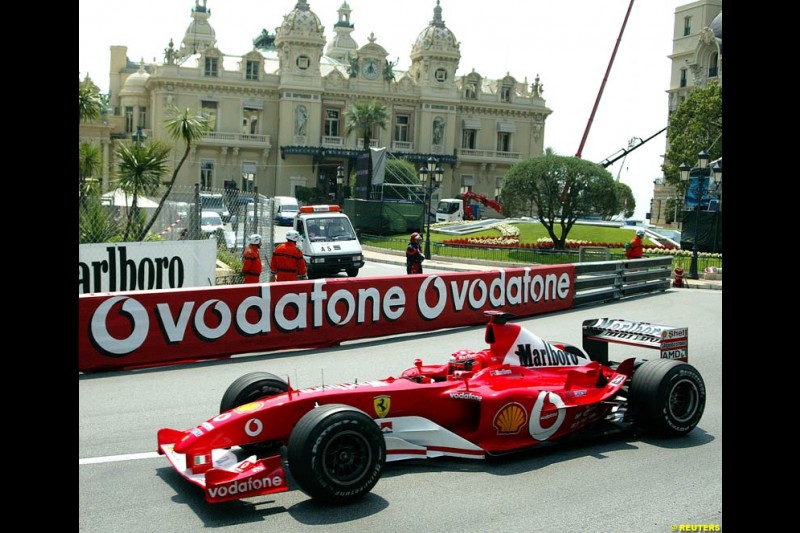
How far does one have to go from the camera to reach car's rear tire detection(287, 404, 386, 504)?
5.87m

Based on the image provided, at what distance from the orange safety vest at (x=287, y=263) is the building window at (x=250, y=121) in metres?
56.0

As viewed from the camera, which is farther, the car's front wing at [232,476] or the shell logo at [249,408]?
the shell logo at [249,408]

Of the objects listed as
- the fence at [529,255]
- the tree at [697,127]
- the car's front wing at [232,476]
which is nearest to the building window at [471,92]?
the tree at [697,127]

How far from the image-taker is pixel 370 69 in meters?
73.1

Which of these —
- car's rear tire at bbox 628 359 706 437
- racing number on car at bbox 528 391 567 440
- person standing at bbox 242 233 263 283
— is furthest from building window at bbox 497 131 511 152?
racing number on car at bbox 528 391 567 440

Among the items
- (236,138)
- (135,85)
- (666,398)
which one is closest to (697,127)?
(236,138)

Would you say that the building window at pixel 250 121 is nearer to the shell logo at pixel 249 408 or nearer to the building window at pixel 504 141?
the building window at pixel 504 141

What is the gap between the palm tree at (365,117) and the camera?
69.1 meters

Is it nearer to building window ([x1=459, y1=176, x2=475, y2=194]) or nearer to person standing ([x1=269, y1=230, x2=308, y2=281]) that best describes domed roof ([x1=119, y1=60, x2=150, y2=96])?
building window ([x1=459, y1=176, x2=475, y2=194])

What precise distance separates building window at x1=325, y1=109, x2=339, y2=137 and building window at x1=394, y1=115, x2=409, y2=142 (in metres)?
5.24

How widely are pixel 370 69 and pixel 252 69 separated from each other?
10.4m
